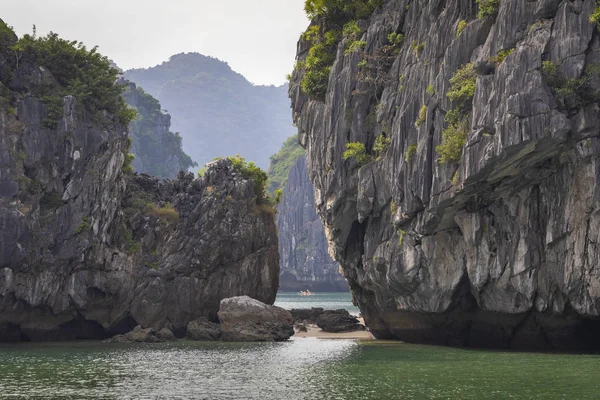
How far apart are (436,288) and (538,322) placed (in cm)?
564

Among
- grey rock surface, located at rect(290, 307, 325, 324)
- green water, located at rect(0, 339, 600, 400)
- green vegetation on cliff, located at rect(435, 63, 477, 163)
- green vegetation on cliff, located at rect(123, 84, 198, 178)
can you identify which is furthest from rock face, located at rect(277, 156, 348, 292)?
green vegetation on cliff, located at rect(435, 63, 477, 163)

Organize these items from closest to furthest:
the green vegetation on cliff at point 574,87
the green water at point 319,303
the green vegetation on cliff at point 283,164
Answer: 1. the green vegetation on cliff at point 574,87
2. the green water at point 319,303
3. the green vegetation on cliff at point 283,164

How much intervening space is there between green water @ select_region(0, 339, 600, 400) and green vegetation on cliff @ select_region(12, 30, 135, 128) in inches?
687

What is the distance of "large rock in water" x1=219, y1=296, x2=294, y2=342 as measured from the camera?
50875mm

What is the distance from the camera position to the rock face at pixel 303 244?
167m

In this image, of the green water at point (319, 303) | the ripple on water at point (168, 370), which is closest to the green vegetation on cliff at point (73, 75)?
the ripple on water at point (168, 370)

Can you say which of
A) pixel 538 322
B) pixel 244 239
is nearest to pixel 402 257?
pixel 538 322

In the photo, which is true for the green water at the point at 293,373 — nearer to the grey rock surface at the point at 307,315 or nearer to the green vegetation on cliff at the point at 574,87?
the green vegetation on cliff at the point at 574,87

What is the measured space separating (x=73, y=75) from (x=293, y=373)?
3140cm

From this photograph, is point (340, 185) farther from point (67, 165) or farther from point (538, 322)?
point (67, 165)

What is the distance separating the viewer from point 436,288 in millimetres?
41750

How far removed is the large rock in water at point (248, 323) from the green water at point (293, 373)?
5.83 metres

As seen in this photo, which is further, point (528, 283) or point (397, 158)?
point (397, 158)

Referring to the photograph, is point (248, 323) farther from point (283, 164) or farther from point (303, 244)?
point (283, 164)
